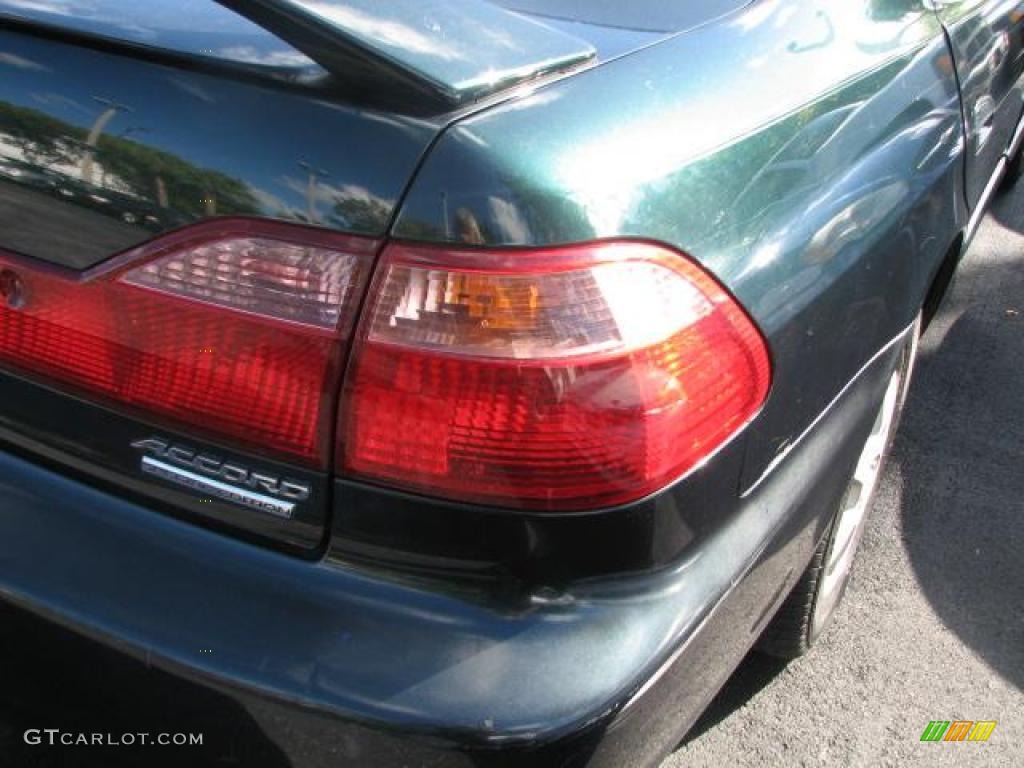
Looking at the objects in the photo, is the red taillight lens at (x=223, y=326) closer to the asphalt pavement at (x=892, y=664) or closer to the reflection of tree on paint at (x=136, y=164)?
the reflection of tree on paint at (x=136, y=164)

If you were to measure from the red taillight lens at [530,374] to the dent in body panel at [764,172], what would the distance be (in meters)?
0.04

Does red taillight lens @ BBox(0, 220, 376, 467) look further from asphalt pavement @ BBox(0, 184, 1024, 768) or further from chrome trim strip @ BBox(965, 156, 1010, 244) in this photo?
chrome trim strip @ BBox(965, 156, 1010, 244)

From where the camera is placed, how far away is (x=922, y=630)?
101 inches

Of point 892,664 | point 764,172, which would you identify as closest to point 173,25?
point 764,172

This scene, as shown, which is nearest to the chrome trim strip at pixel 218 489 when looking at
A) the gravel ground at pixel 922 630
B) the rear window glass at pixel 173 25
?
the rear window glass at pixel 173 25

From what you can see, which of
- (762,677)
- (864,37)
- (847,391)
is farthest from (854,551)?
(864,37)

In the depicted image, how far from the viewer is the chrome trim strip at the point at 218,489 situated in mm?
1306

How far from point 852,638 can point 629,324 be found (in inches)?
63.7

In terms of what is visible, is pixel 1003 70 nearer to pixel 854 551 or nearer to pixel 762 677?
pixel 854 551

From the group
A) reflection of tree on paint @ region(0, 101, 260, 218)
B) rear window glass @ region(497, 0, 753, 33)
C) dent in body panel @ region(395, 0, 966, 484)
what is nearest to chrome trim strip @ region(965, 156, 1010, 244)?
dent in body panel @ region(395, 0, 966, 484)

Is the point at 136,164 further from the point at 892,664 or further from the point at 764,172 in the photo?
the point at 892,664

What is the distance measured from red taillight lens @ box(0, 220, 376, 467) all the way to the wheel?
111 cm

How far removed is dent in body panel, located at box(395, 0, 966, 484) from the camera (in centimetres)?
119

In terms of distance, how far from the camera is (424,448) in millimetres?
1251
